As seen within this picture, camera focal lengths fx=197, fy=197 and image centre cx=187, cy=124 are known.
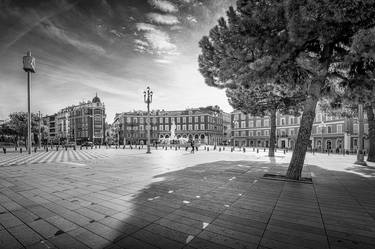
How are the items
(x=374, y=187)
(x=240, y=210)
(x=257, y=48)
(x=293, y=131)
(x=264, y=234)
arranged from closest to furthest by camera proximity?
(x=264, y=234), (x=240, y=210), (x=374, y=187), (x=257, y=48), (x=293, y=131)

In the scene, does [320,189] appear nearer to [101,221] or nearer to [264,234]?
[264,234]


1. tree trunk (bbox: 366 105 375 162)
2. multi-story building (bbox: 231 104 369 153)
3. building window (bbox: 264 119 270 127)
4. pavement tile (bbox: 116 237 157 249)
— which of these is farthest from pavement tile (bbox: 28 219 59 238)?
building window (bbox: 264 119 270 127)

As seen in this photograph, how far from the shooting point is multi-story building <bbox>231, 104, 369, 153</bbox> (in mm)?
41400

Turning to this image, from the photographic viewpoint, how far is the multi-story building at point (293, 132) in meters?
41.4

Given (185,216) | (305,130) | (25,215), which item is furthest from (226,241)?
Answer: (305,130)

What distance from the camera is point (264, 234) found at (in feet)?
12.4

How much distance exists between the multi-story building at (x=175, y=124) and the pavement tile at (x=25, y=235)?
80278 millimetres

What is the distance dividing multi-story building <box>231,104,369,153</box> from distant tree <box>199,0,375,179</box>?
80.0ft

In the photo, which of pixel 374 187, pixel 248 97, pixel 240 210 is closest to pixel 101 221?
pixel 240 210

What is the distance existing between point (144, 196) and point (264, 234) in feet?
12.3

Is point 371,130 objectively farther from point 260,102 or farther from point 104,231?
point 104,231

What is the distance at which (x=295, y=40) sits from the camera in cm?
742

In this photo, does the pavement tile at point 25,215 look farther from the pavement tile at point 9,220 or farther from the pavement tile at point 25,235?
the pavement tile at point 25,235

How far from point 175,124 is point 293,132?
48.2m
